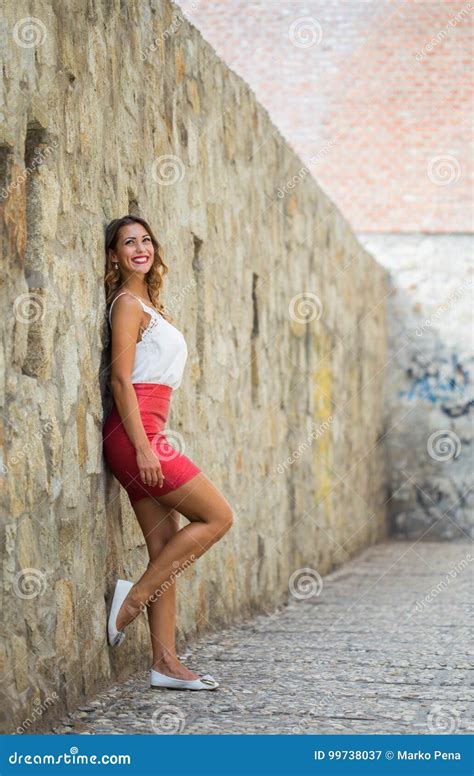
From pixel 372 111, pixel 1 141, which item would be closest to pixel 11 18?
pixel 1 141

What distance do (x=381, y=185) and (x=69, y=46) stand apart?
9.08m

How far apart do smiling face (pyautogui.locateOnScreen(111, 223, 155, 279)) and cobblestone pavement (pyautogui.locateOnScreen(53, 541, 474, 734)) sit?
57.9 inches

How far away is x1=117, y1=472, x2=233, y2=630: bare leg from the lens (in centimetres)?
396

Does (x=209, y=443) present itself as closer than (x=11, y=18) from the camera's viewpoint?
No

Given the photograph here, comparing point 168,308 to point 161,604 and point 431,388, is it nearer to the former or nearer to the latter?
point 161,604

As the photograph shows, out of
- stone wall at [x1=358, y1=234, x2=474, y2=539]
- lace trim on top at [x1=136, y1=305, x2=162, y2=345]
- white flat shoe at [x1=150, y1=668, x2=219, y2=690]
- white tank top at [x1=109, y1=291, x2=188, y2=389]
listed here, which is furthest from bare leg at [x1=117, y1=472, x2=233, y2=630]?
stone wall at [x1=358, y1=234, x2=474, y2=539]

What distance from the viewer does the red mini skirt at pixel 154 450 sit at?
155 inches

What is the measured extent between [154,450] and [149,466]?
9 centimetres

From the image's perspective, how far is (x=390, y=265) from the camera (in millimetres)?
12109

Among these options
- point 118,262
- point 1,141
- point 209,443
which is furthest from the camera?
point 209,443

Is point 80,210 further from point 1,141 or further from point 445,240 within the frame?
point 445,240

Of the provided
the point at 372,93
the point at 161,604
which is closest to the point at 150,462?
the point at 161,604

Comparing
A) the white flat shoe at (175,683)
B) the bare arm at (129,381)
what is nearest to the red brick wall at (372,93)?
the bare arm at (129,381)

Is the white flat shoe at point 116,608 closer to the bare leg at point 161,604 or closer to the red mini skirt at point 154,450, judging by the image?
the bare leg at point 161,604
